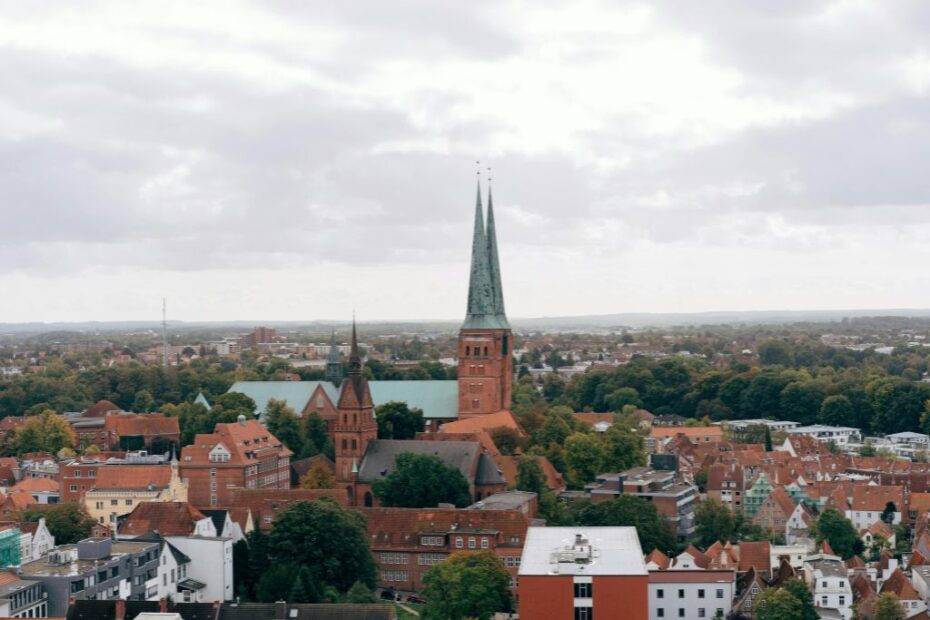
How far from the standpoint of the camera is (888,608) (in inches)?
2426

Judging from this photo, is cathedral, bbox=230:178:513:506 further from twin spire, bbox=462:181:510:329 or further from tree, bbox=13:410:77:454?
tree, bbox=13:410:77:454

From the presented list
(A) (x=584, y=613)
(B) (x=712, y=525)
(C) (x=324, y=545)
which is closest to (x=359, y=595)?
(C) (x=324, y=545)

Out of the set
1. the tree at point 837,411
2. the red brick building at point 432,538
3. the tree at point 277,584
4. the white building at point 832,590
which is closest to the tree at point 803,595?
the white building at point 832,590

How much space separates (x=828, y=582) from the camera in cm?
6419

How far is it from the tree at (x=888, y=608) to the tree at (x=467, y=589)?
1667 cm

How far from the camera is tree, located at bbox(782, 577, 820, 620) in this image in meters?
61.0

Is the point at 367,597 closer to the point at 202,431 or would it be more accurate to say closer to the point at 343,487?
the point at 343,487

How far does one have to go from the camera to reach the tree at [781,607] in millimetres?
60156

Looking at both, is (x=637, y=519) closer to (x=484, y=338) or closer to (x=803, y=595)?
(x=803, y=595)

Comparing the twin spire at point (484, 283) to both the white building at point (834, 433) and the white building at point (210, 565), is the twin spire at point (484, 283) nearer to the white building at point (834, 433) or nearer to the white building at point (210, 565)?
the white building at point (834, 433)

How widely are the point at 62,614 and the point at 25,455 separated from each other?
57.7m

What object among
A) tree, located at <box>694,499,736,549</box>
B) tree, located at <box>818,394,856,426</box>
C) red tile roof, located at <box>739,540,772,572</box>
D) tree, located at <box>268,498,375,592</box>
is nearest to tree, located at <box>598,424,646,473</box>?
tree, located at <box>694,499,736,549</box>

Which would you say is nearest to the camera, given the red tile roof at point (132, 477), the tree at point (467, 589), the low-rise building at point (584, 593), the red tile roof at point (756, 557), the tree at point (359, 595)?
the low-rise building at point (584, 593)

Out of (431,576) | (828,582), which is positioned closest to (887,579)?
(828,582)
